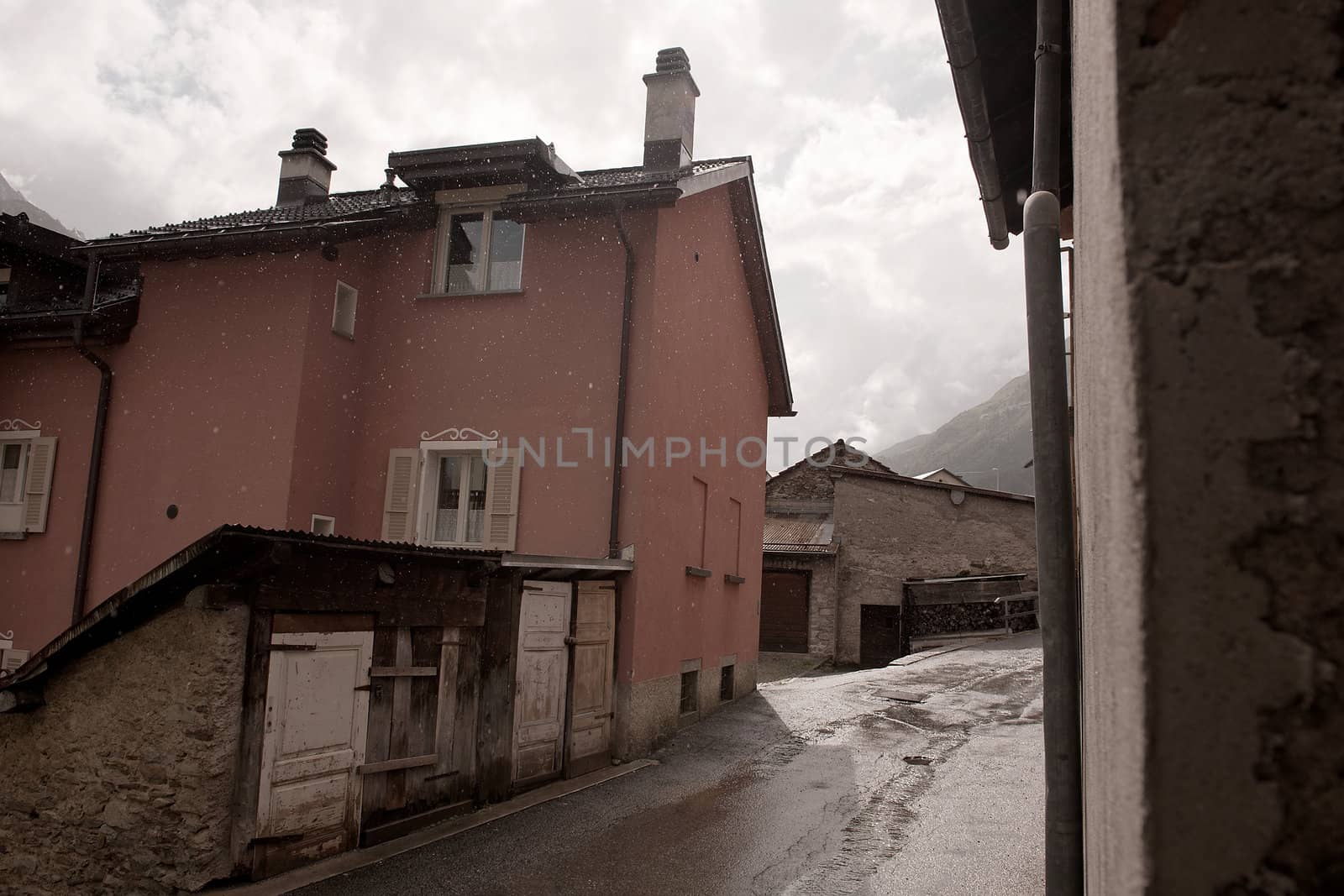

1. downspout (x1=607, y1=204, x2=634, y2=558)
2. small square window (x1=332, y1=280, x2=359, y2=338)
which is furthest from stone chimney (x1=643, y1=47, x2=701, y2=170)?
small square window (x1=332, y1=280, x2=359, y2=338)

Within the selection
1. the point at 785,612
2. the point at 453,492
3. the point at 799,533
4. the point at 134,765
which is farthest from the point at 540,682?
the point at 799,533

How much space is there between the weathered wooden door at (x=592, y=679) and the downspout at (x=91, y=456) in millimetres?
6547

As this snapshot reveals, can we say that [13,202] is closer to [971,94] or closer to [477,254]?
[477,254]

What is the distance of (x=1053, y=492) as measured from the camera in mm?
2727

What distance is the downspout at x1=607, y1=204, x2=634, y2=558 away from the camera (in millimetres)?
11227

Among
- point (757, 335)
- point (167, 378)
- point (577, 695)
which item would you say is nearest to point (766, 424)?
point (757, 335)

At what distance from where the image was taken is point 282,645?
6977 mm

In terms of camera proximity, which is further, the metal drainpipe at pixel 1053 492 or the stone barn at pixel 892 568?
the stone barn at pixel 892 568

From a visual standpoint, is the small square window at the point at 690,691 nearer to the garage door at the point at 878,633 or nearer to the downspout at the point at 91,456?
the downspout at the point at 91,456

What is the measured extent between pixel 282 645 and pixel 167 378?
22.6 ft

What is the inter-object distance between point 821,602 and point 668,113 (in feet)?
48.8

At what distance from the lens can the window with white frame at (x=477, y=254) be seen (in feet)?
40.2

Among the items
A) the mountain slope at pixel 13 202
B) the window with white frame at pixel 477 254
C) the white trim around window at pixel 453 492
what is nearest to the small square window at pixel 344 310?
the window with white frame at pixel 477 254

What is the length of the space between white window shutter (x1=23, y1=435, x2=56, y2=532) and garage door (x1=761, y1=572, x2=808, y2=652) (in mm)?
16978
